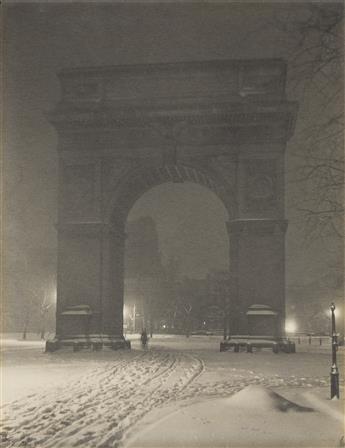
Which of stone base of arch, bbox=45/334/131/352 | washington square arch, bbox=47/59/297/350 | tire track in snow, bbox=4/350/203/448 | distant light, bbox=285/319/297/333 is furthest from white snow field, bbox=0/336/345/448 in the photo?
distant light, bbox=285/319/297/333

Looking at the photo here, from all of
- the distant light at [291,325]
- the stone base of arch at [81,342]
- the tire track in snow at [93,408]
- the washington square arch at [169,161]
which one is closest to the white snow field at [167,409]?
the tire track in snow at [93,408]

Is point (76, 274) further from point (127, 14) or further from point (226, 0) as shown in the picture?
point (226, 0)

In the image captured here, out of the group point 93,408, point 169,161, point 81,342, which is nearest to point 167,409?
point 93,408

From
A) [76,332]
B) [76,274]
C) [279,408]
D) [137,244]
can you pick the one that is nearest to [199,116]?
[76,274]

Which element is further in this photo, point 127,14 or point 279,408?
point 127,14

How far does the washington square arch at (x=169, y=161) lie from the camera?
97.1ft

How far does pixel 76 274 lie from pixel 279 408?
2078 centimetres

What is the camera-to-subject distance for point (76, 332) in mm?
29859

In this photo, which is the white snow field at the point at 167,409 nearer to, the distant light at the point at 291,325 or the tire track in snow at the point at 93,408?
the tire track in snow at the point at 93,408

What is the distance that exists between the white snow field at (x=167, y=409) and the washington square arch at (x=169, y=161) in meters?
10.5

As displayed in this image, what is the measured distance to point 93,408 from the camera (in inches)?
463

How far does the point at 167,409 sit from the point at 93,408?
129 cm

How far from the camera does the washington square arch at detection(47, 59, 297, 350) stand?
29594 millimetres

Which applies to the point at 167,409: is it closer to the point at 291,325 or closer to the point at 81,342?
the point at 81,342
